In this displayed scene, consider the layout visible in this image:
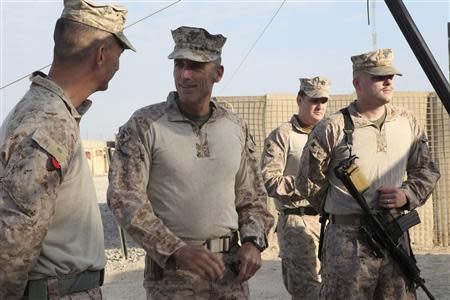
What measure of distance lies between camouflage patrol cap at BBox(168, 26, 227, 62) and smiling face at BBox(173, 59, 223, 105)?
45mm

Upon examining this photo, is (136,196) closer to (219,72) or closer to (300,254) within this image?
(219,72)

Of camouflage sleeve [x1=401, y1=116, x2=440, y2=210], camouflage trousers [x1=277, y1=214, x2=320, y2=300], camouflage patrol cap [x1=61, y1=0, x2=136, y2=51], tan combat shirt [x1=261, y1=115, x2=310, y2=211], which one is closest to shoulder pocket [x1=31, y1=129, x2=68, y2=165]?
camouflage patrol cap [x1=61, y1=0, x2=136, y2=51]

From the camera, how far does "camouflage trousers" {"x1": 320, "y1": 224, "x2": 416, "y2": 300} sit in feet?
14.7

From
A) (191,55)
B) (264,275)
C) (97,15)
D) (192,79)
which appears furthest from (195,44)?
(264,275)

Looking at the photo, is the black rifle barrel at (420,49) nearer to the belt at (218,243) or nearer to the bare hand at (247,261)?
the bare hand at (247,261)

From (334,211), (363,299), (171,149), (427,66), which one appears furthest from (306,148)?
(427,66)

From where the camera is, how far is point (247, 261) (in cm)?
348

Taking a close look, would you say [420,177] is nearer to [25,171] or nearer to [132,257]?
[25,171]

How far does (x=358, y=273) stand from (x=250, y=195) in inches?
41.9

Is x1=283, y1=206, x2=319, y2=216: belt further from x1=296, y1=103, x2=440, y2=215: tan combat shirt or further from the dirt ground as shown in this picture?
the dirt ground

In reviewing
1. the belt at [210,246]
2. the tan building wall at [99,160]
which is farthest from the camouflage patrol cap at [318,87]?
the tan building wall at [99,160]

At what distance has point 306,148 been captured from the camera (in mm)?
4949

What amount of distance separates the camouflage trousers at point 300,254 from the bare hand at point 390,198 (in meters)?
1.60

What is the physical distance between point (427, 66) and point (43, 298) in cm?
150
